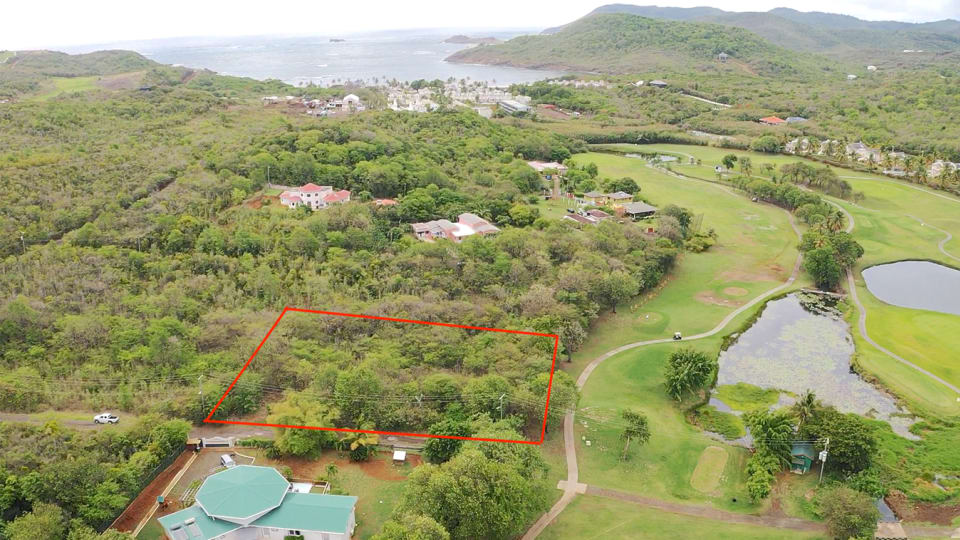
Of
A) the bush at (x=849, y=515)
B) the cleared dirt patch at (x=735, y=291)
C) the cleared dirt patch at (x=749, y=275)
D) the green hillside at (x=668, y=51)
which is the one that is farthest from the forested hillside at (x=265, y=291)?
the green hillside at (x=668, y=51)

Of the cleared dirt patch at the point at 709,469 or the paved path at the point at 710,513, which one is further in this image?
the cleared dirt patch at the point at 709,469

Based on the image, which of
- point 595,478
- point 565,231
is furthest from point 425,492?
point 565,231

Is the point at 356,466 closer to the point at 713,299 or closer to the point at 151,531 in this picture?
the point at 151,531

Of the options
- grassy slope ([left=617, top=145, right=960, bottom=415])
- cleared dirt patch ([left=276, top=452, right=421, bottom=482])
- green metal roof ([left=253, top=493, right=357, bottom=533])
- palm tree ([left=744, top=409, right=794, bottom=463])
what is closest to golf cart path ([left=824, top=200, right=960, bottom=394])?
grassy slope ([left=617, top=145, right=960, bottom=415])

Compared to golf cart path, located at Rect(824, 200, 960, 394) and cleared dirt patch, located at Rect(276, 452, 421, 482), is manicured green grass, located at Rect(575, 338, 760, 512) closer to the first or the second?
cleared dirt patch, located at Rect(276, 452, 421, 482)

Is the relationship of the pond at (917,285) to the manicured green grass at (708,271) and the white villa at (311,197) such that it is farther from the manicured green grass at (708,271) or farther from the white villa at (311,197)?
the white villa at (311,197)

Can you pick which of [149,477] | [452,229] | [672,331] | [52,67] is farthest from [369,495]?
[52,67]
